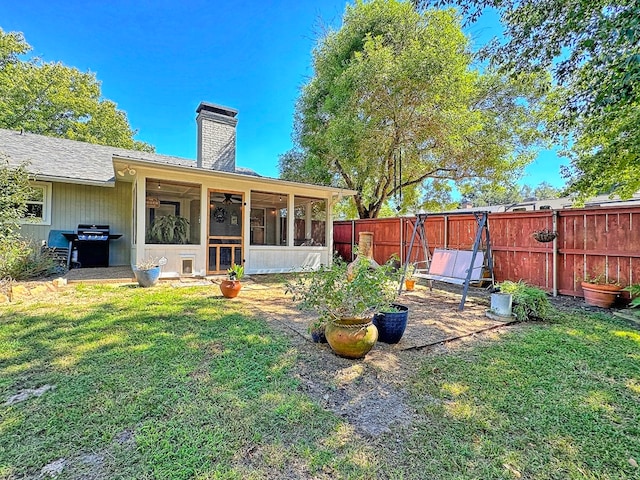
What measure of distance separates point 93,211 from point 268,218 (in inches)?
200

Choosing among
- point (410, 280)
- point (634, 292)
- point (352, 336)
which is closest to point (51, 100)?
point (410, 280)

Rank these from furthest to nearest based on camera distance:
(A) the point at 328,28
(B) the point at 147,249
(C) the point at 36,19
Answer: (A) the point at 328,28 → (C) the point at 36,19 → (B) the point at 147,249

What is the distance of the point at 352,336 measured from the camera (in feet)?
8.90

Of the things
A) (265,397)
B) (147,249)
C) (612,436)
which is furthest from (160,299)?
(612,436)

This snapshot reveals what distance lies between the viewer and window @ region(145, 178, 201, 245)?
21.4 feet

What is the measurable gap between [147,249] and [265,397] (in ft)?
18.1

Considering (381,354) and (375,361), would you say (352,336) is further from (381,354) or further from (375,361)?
(381,354)

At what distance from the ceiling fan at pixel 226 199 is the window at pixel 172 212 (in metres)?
0.38

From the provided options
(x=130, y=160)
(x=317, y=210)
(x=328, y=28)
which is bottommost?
(x=317, y=210)

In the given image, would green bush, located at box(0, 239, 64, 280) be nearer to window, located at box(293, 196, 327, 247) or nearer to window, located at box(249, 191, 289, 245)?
window, located at box(249, 191, 289, 245)

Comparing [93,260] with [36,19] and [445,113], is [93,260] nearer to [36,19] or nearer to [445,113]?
[36,19]

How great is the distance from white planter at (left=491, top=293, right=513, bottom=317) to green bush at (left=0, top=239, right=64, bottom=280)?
26.8 ft

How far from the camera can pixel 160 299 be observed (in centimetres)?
480

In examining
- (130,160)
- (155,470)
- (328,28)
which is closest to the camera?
(155,470)
